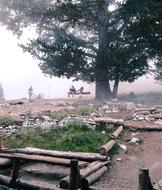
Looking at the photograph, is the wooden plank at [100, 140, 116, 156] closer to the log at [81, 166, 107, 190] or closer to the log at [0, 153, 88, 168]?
the log at [81, 166, 107, 190]

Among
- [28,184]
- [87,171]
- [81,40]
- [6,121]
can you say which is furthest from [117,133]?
[81,40]

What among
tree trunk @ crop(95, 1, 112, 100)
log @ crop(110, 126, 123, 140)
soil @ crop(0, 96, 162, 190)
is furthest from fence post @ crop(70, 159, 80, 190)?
tree trunk @ crop(95, 1, 112, 100)

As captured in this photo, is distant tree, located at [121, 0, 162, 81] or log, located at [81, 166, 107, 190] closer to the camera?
log, located at [81, 166, 107, 190]

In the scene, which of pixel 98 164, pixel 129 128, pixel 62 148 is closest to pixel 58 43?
pixel 129 128

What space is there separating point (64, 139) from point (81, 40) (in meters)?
19.2

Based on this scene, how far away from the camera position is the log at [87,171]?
9.77 m

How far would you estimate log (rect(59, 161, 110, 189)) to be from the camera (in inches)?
385

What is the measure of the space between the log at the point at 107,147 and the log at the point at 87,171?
480 mm

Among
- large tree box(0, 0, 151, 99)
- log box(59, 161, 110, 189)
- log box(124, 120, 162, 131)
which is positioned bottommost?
log box(59, 161, 110, 189)

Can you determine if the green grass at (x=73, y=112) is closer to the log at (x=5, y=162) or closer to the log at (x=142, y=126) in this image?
the log at (x=142, y=126)

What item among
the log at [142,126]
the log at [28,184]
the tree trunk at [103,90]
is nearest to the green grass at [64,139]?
the log at [142,126]

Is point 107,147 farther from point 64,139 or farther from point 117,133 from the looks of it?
point 117,133

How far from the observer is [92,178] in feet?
34.6

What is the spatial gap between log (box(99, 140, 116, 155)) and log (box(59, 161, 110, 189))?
48 centimetres
